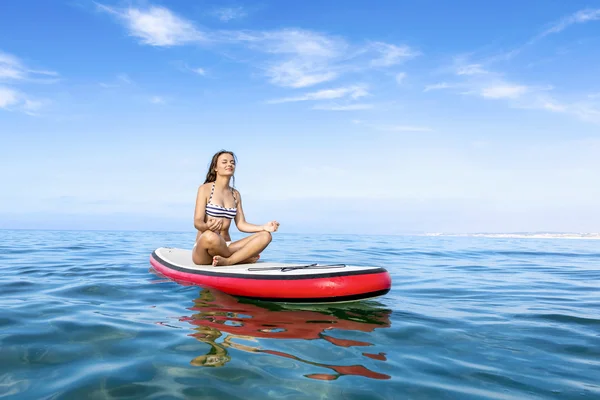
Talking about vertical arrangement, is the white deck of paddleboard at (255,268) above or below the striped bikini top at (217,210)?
below

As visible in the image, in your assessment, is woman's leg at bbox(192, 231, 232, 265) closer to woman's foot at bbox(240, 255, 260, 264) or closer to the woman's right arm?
the woman's right arm

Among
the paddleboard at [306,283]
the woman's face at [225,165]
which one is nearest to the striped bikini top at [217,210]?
the woman's face at [225,165]

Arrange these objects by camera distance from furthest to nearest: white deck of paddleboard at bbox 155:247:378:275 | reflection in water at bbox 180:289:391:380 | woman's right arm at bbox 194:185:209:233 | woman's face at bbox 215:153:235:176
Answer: woman's face at bbox 215:153:235:176 < woman's right arm at bbox 194:185:209:233 < white deck of paddleboard at bbox 155:247:378:275 < reflection in water at bbox 180:289:391:380

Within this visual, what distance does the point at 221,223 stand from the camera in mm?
6309

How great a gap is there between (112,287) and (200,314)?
2.43 m

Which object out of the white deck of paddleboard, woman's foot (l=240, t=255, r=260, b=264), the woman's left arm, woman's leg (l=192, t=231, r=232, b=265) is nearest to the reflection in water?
the white deck of paddleboard

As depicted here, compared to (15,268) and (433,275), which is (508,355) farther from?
A: (15,268)

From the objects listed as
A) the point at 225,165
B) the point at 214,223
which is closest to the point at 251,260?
the point at 214,223

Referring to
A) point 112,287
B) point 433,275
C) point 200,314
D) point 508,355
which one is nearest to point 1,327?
point 200,314

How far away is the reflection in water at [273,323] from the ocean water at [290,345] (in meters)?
0.02

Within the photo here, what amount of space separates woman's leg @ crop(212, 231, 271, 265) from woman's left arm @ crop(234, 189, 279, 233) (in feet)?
0.30

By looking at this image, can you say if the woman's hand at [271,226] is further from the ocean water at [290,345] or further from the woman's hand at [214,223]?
the ocean water at [290,345]

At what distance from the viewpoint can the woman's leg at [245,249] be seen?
6.29 metres

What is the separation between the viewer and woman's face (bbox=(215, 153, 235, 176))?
6246 mm
